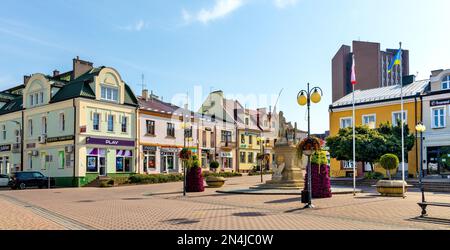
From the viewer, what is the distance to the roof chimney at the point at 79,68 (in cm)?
4286

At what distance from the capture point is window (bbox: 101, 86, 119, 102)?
3959 cm

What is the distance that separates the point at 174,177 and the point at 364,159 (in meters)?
17.6

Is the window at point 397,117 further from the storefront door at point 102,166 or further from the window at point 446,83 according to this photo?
the storefront door at point 102,166

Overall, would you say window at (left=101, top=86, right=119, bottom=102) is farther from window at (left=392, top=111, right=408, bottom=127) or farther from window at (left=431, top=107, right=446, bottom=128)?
window at (left=431, top=107, right=446, bottom=128)

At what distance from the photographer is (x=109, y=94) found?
40125 millimetres

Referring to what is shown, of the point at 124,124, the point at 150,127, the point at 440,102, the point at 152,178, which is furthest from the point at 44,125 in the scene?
the point at 440,102

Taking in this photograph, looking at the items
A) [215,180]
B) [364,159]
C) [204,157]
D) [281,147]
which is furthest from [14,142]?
[364,159]

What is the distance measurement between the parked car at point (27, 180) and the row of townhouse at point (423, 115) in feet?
89.1

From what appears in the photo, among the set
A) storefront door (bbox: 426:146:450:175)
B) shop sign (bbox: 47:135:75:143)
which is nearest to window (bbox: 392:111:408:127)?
storefront door (bbox: 426:146:450:175)

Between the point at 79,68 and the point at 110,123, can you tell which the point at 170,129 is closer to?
the point at 110,123

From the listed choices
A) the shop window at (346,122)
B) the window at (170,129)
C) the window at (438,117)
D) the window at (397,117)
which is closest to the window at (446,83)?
the window at (438,117)
